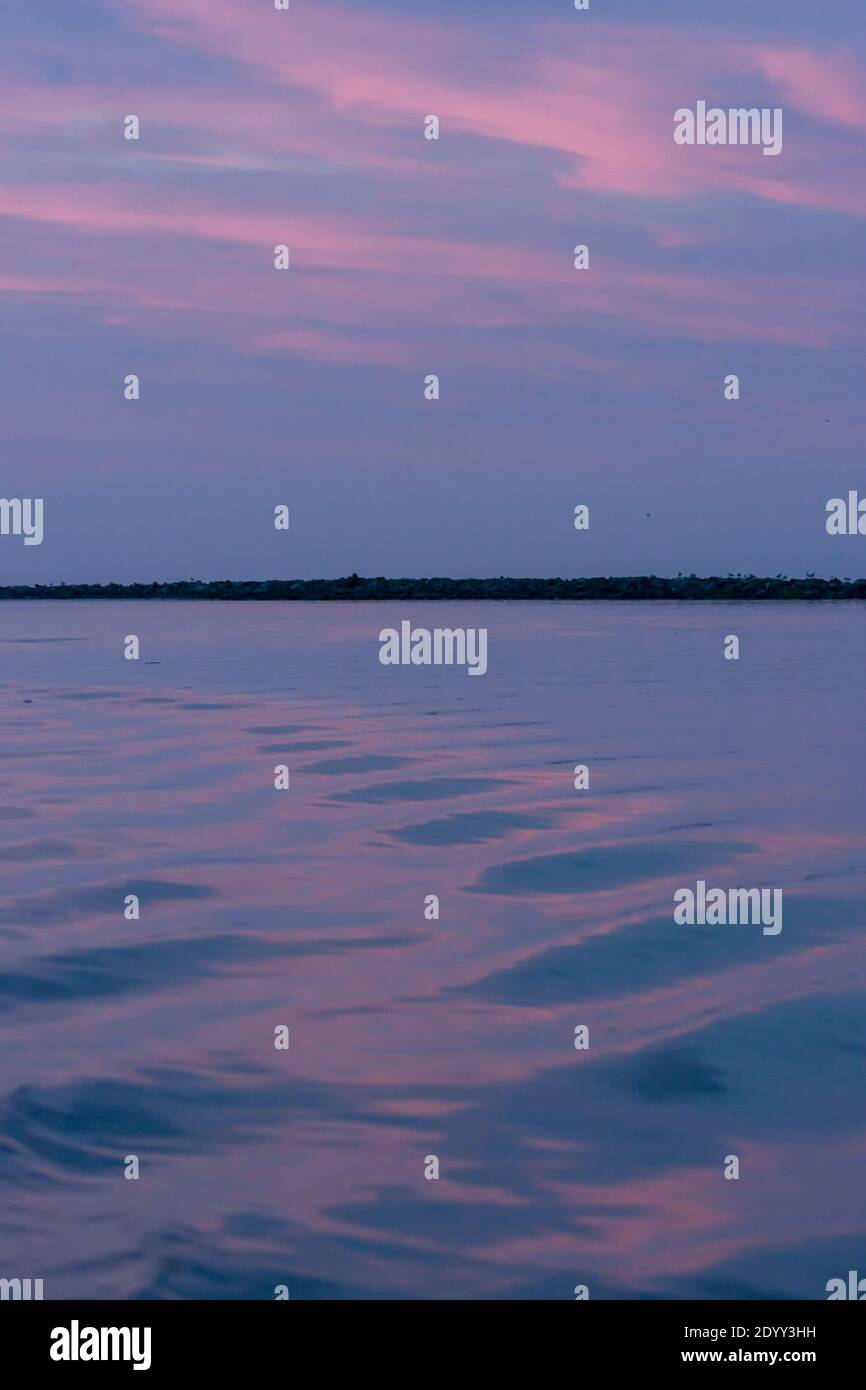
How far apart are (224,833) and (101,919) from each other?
9.05ft

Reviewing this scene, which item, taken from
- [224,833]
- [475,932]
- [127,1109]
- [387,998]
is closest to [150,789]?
[224,833]

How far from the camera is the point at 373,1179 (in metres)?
5.64

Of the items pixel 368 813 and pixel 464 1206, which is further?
pixel 368 813

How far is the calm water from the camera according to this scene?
5.20 metres

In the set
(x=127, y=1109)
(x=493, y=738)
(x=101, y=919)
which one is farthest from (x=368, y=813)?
(x=127, y=1109)

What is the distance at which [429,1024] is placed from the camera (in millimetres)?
7398

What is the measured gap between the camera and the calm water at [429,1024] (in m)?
5.20

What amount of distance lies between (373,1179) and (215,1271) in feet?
2.62

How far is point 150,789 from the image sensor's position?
14.3 m
